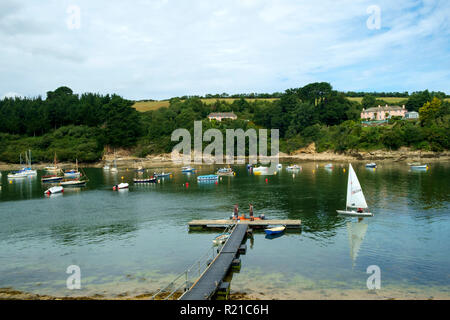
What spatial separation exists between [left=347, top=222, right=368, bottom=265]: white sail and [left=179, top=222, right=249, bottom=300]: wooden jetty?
1106 centimetres

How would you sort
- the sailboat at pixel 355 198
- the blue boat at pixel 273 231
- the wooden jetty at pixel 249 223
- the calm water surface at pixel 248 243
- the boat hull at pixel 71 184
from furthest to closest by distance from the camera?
the boat hull at pixel 71 184 → the sailboat at pixel 355 198 → the wooden jetty at pixel 249 223 → the blue boat at pixel 273 231 → the calm water surface at pixel 248 243

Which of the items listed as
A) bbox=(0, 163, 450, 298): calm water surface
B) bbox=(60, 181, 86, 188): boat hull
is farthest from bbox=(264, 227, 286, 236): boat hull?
bbox=(60, 181, 86, 188): boat hull

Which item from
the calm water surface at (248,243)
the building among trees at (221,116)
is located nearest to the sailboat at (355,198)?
the calm water surface at (248,243)

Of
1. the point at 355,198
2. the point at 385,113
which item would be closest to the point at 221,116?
the point at 385,113

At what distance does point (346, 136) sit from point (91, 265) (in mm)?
135378

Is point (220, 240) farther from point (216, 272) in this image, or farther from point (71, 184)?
point (71, 184)

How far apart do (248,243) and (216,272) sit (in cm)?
1129

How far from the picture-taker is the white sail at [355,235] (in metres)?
34.5

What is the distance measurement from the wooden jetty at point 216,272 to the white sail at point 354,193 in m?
16.5

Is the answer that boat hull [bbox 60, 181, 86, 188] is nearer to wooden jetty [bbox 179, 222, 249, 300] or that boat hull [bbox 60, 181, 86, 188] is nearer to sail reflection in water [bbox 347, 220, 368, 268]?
wooden jetty [bbox 179, 222, 249, 300]

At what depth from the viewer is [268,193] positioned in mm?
70188

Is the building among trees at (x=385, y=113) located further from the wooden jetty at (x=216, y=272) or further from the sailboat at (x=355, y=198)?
the wooden jetty at (x=216, y=272)

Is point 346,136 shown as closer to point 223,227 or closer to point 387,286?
point 223,227

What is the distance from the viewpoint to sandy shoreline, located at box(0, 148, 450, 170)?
13388cm
